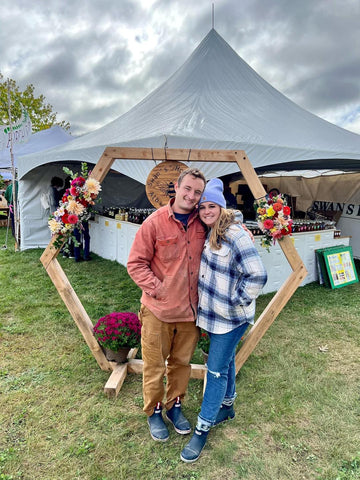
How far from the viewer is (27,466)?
1773 mm

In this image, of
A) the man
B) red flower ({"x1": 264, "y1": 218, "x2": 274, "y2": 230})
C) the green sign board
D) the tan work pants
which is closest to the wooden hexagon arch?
red flower ({"x1": 264, "y1": 218, "x2": 274, "y2": 230})

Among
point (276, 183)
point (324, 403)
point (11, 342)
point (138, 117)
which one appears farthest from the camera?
point (276, 183)

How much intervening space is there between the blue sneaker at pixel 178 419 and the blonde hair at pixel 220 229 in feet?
3.50

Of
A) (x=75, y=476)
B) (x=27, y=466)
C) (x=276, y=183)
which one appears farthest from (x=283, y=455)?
(x=276, y=183)

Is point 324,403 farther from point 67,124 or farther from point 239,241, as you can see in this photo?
point 67,124

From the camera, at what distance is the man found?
1.80 meters

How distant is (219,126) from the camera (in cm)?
401

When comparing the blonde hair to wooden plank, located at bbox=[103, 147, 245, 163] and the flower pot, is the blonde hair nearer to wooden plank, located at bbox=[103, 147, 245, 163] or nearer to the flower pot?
wooden plank, located at bbox=[103, 147, 245, 163]

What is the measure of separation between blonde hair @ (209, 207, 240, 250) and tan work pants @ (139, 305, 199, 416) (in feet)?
1.69

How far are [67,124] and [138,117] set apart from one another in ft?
55.7

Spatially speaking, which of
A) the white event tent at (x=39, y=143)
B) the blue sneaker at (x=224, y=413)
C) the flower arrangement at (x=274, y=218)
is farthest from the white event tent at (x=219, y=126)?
the white event tent at (x=39, y=143)

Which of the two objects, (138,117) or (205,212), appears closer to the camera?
(205,212)

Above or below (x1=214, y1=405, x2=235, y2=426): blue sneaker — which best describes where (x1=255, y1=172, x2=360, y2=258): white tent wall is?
above

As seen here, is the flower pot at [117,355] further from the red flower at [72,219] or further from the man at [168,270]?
the red flower at [72,219]
